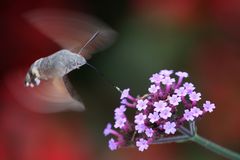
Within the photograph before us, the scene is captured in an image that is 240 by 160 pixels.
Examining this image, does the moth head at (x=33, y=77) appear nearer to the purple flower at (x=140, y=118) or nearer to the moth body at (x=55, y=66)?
the moth body at (x=55, y=66)

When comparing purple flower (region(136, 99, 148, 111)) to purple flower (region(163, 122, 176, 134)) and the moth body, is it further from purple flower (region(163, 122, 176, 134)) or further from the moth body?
the moth body

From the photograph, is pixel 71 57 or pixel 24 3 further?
pixel 24 3

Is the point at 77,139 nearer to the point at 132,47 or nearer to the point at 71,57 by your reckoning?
the point at 132,47

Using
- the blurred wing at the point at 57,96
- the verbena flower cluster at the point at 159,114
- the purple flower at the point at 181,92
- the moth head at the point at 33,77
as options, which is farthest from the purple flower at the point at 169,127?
the moth head at the point at 33,77

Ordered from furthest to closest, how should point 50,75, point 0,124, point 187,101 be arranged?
1. point 0,124
2. point 50,75
3. point 187,101

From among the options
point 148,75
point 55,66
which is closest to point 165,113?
point 55,66

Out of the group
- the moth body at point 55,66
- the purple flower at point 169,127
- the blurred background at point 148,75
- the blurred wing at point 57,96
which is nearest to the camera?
the purple flower at point 169,127

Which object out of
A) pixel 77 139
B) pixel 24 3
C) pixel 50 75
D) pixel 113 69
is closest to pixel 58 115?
pixel 77 139
